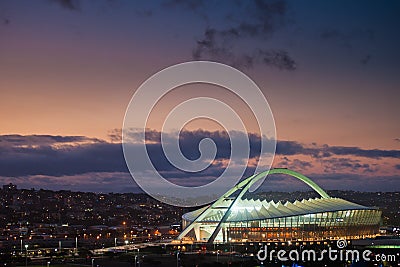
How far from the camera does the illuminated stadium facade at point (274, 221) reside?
8881 cm

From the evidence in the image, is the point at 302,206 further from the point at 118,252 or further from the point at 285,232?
the point at 118,252

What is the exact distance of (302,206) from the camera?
9344 cm

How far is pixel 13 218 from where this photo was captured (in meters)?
198

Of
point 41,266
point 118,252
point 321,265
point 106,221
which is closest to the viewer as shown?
point 321,265

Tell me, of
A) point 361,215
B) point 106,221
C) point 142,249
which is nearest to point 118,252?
point 142,249

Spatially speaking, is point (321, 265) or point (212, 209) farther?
point (212, 209)

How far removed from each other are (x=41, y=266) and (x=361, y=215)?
5063cm

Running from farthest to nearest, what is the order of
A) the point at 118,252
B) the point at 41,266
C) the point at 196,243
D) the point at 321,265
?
1. the point at 196,243
2. the point at 118,252
3. the point at 41,266
4. the point at 321,265

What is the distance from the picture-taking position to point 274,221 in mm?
88812

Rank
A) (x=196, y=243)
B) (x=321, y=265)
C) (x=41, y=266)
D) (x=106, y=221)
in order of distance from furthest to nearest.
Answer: (x=106, y=221)
(x=196, y=243)
(x=41, y=266)
(x=321, y=265)

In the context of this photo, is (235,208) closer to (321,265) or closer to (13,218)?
(321,265)

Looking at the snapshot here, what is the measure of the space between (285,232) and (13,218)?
129m

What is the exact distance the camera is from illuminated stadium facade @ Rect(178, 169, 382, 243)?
88.8 m

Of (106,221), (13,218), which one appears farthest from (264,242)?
(13,218)
